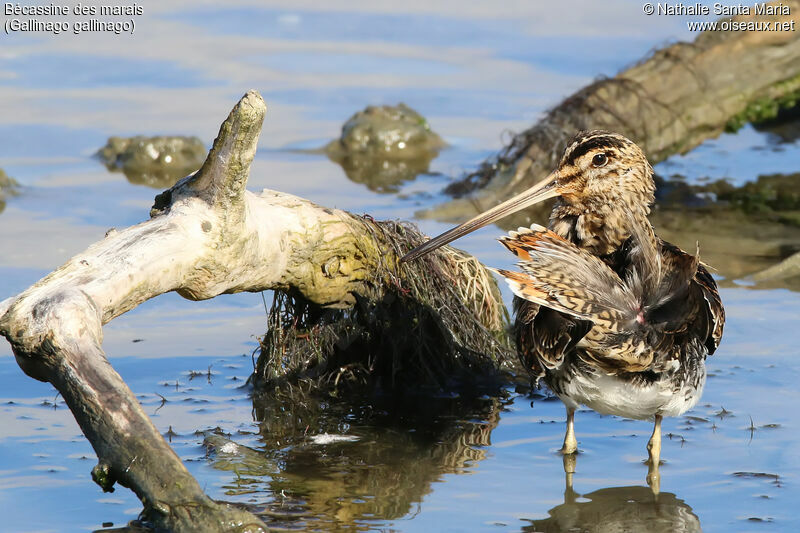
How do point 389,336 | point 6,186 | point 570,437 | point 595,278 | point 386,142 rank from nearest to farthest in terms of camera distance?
point 595,278, point 570,437, point 389,336, point 6,186, point 386,142

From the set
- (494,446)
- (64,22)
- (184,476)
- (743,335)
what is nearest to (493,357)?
(494,446)

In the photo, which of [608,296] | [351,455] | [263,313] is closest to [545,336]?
[608,296]

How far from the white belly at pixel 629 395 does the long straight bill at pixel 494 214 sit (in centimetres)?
87

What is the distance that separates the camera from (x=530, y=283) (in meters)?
4.60

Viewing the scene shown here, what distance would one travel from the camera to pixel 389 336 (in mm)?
6543

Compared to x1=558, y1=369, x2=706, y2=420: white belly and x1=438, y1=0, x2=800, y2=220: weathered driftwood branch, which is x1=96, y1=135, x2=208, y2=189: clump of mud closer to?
x1=438, y1=0, x2=800, y2=220: weathered driftwood branch

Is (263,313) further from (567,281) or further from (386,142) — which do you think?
(386,142)

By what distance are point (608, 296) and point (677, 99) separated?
564cm

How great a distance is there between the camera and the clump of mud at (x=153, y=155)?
10.8 meters

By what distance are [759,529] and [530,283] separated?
149cm

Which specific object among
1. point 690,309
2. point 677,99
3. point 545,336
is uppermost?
point 677,99

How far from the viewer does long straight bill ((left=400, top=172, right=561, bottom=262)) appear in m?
5.54

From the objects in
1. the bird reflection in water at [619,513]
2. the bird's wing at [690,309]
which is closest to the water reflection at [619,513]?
the bird reflection in water at [619,513]
